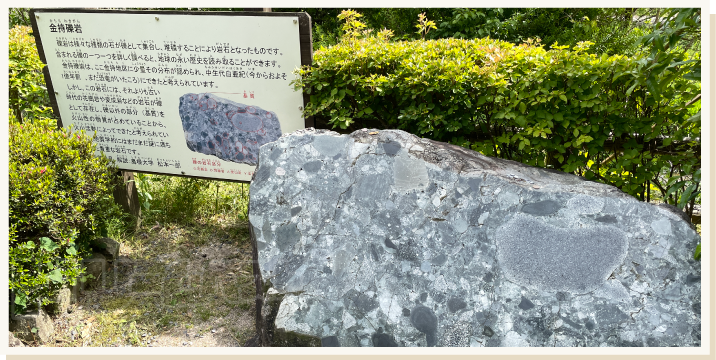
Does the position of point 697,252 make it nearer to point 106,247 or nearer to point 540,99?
point 540,99

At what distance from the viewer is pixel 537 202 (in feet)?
8.46

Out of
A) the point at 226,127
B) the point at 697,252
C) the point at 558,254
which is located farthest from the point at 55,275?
the point at 697,252

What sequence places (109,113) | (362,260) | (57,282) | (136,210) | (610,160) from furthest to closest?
(136,210) → (109,113) → (610,160) → (57,282) → (362,260)

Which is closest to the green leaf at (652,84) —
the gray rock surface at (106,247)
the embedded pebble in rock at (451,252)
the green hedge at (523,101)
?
the green hedge at (523,101)

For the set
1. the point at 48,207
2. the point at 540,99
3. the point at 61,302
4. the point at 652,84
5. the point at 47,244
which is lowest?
the point at 61,302

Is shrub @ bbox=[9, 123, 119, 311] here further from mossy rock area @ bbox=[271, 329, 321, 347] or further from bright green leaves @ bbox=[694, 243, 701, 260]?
bright green leaves @ bbox=[694, 243, 701, 260]

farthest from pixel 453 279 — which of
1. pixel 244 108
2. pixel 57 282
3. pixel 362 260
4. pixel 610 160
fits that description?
Answer: pixel 57 282

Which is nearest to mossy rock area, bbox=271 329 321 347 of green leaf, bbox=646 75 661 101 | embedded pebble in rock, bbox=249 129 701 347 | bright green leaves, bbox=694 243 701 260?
embedded pebble in rock, bbox=249 129 701 347

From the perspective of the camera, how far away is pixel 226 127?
379 cm

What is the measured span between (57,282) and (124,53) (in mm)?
1706

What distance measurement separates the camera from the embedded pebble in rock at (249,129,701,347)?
246 centimetres

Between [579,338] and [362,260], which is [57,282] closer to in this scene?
[362,260]

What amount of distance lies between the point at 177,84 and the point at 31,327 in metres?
1.87

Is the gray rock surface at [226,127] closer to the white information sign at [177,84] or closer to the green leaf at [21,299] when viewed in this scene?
the white information sign at [177,84]
